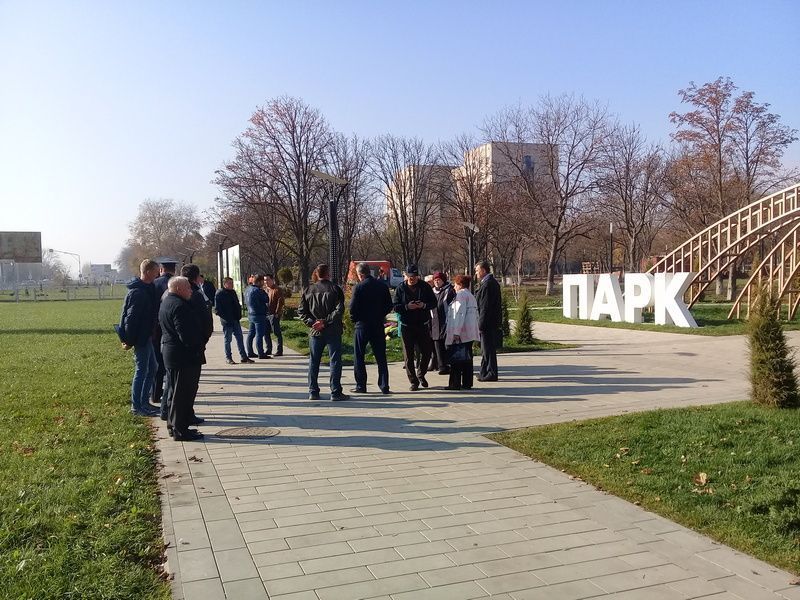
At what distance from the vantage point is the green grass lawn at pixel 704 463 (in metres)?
4.38

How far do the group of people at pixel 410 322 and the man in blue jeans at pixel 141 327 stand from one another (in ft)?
6.48

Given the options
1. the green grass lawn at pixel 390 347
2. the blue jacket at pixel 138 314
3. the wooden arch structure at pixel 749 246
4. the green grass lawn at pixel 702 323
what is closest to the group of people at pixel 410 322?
the blue jacket at pixel 138 314

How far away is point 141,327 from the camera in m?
8.59

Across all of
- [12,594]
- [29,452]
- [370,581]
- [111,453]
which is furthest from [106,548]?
[29,452]

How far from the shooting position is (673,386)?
32.5 ft

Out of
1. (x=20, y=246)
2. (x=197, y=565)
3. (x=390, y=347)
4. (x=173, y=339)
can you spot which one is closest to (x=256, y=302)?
(x=390, y=347)

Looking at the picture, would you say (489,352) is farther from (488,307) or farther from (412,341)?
(412,341)

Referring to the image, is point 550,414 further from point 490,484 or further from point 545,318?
point 545,318

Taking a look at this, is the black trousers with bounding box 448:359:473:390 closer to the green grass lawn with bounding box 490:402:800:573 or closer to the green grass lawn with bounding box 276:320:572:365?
the green grass lawn with bounding box 490:402:800:573

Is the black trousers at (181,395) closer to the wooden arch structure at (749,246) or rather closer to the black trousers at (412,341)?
the black trousers at (412,341)

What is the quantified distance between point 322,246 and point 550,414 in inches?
1790

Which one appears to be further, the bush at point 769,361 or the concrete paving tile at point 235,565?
the bush at point 769,361

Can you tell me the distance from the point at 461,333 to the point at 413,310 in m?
0.80

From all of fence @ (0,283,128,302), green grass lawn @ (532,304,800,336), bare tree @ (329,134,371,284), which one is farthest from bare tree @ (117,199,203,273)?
green grass lawn @ (532,304,800,336)
